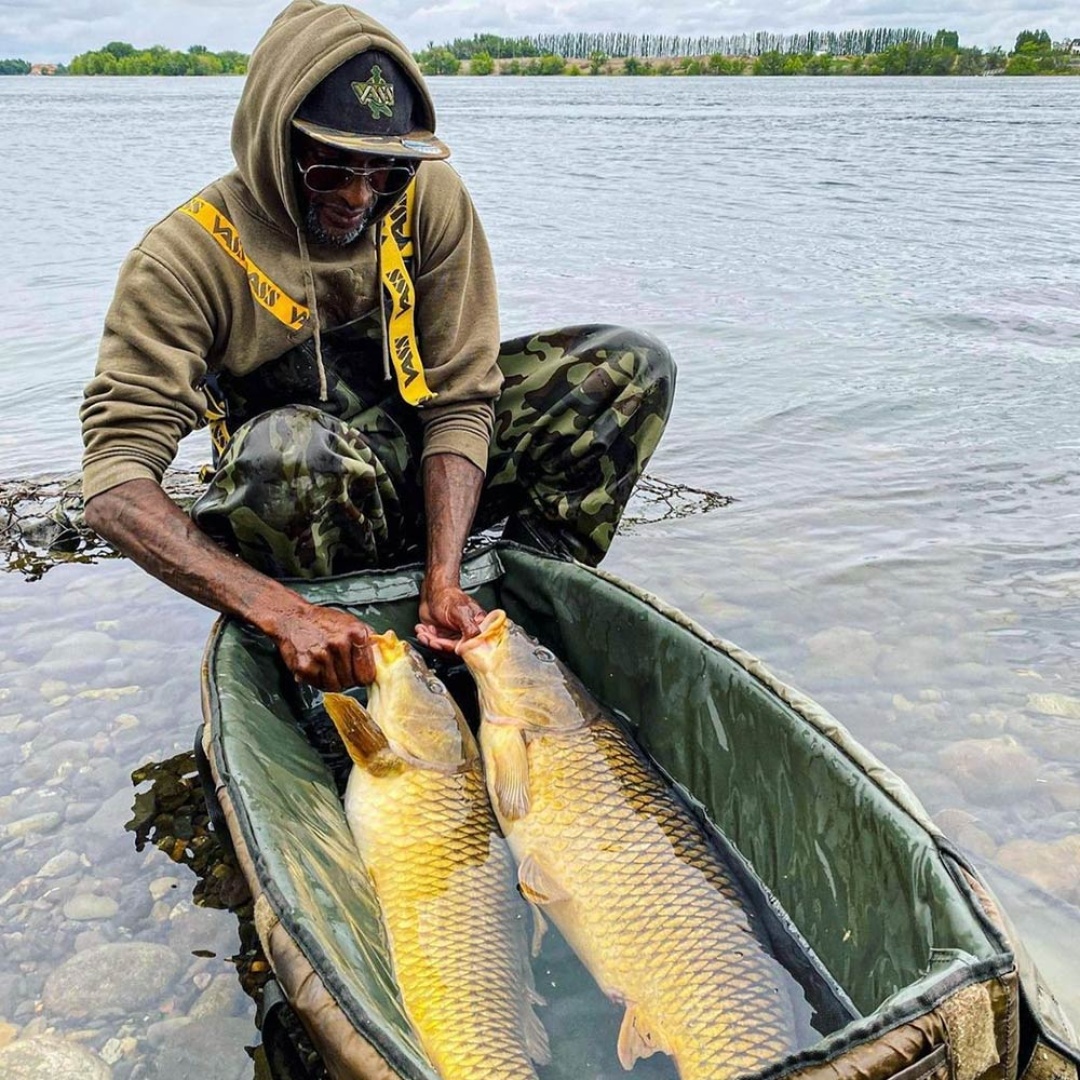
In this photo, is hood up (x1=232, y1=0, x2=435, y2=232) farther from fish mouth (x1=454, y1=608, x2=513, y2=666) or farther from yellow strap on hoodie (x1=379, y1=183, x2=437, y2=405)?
fish mouth (x1=454, y1=608, x2=513, y2=666)

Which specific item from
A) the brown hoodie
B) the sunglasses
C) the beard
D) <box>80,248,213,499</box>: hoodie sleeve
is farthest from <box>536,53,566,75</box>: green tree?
<box>80,248,213,499</box>: hoodie sleeve

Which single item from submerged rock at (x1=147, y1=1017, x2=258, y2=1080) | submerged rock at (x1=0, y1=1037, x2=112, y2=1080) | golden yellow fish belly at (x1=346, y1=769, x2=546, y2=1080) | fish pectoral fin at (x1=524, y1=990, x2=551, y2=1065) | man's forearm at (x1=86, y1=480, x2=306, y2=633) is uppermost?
man's forearm at (x1=86, y1=480, x2=306, y2=633)

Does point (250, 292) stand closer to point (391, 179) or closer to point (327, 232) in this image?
point (327, 232)

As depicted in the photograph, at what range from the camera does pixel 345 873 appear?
2.31m

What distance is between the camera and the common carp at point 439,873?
2008 millimetres

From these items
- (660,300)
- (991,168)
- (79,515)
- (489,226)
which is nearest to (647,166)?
(991,168)

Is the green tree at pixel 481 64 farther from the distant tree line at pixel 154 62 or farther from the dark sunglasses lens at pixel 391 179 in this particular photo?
the dark sunglasses lens at pixel 391 179

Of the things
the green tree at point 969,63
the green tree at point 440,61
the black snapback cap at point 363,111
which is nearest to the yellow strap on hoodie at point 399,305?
the black snapback cap at point 363,111

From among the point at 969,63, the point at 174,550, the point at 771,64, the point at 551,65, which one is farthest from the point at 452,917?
the point at 551,65

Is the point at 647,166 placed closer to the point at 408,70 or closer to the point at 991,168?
the point at 991,168

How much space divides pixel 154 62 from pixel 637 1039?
127175 mm

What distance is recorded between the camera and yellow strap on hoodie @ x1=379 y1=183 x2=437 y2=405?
3.40m

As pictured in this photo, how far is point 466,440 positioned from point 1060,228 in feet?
39.9

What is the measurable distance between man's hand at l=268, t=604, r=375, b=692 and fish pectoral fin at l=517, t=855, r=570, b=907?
2.10 feet
